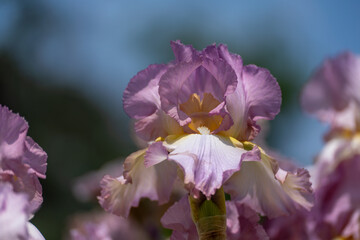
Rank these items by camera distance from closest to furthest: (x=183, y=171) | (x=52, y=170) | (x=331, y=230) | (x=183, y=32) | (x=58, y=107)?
(x=183, y=171) → (x=331, y=230) → (x=52, y=170) → (x=58, y=107) → (x=183, y=32)

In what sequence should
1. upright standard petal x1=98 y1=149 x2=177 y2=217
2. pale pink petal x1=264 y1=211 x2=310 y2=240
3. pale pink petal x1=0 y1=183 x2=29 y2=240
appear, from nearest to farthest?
pale pink petal x1=0 y1=183 x2=29 y2=240
upright standard petal x1=98 y1=149 x2=177 y2=217
pale pink petal x1=264 y1=211 x2=310 y2=240

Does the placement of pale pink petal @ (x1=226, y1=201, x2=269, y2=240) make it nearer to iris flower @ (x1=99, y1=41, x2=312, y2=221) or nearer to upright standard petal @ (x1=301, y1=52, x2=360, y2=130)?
iris flower @ (x1=99, y1=41, x2=312, y2=221)

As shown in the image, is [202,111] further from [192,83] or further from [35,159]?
[35,159]

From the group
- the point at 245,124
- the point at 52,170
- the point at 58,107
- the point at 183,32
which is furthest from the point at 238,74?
the point at 183,32

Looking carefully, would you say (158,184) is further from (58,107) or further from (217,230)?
(58,107)

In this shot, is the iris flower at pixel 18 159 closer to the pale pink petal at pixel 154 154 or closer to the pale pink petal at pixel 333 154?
the pale pink petal at pixel 154 154

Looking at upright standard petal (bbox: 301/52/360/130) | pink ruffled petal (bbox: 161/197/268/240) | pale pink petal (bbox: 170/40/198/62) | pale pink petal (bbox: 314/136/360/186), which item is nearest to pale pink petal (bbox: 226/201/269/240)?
pink ruffled petal (bbox: 161/197/268/240)

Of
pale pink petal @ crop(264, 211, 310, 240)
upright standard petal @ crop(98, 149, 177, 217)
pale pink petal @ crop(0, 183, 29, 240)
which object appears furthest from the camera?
pale pink petal @ crop(264, 211, 310, 240)

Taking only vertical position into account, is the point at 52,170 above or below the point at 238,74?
below
